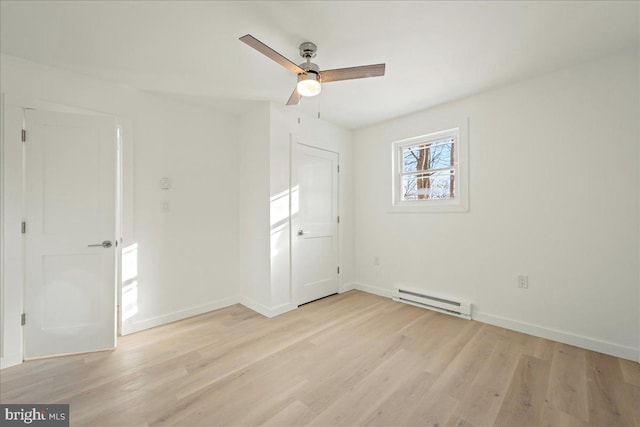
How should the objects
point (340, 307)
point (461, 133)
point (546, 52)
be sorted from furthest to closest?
1. point (340, 307)
2. point (461, 133)
3. point (546, 52)

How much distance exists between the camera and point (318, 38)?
2.03 metres

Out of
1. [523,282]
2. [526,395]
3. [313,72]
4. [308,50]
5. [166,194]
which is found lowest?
[526,395]

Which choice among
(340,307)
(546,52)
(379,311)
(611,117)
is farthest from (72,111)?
(611,117)

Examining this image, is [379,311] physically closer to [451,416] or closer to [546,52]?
[451,416]

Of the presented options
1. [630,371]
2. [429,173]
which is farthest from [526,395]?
[429,173]

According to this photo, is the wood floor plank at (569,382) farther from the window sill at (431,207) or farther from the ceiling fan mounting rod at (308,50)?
the ceiling fan mounting rod at (308,50)

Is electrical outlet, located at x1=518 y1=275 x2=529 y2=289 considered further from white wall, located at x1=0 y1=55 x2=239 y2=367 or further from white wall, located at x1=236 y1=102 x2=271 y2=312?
white wall, located at x1=0 y1=55 x2=239 y2=367

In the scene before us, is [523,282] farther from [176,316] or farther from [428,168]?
[176,316]

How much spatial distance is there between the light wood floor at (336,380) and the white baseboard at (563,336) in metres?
0.07

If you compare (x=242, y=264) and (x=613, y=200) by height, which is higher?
(x=613, y=200)

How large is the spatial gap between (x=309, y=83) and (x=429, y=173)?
2191 millimetres

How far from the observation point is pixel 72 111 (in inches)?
98.5

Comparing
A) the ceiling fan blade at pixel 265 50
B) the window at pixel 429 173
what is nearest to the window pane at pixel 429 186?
the window at pixel 429 173

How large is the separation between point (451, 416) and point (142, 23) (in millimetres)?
3298
